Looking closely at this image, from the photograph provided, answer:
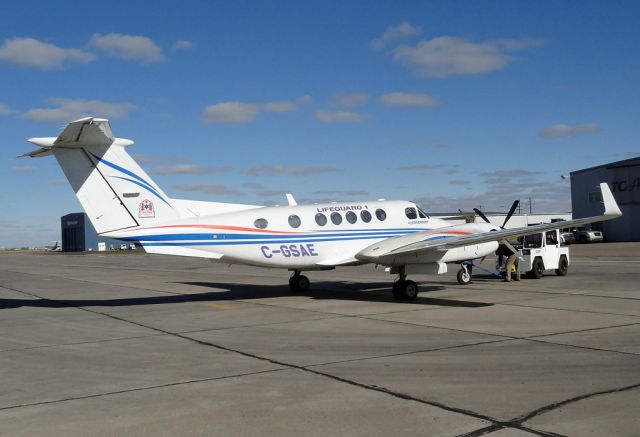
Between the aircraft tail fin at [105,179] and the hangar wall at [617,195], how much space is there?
56398 millimetres

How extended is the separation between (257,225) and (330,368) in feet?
29.7

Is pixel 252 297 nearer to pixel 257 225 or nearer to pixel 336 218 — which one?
pixel 257 225

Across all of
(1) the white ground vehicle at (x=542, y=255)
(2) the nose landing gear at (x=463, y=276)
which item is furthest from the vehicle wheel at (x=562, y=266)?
(2) the nose landing gear at (x=463, y=276)

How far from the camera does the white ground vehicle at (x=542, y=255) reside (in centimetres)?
2533

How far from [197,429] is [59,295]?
19.7 meters

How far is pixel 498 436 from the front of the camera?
5.89m

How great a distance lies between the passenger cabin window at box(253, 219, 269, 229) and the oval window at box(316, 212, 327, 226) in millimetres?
1669

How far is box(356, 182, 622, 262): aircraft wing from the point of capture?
16867 millimetres

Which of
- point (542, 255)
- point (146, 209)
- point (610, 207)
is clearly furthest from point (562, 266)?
point (146, 209)

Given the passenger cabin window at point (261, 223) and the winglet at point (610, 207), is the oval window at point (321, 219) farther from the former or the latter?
the winglet at point (610, 207)

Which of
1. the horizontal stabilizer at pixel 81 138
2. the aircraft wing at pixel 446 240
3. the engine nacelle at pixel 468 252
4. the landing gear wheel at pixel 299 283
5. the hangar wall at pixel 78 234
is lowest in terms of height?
the landing gear wheel at pixel 299 283

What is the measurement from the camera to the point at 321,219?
18656mm

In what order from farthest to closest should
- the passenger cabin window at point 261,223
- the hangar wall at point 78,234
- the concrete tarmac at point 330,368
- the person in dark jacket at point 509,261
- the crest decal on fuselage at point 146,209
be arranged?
1. the hangar wall at point 78,234
2. the person in dark jacket at point 509,261
3. the passenger cabin window at point 261,223
4. the crest decal on fuselage at point 146,209
5. the concrete tarmac at point 330,368

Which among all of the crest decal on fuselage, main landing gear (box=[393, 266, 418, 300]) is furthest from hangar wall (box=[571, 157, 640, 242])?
the crest decal on fuselage
